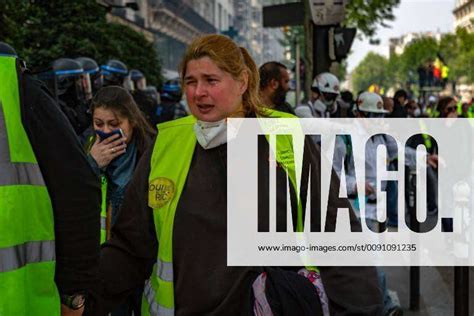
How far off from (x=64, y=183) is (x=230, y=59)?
0.69 m

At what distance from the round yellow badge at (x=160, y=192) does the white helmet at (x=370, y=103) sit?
442cm

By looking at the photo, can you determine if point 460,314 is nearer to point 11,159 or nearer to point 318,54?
point 11,159

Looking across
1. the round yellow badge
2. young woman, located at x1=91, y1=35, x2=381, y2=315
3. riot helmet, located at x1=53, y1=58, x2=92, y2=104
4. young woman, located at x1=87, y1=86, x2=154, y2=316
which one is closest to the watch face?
young woman, located at x1=91, y1=35, x2=381, y2=315

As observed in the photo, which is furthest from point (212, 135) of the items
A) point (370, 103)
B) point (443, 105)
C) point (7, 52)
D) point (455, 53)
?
point (455, 53)

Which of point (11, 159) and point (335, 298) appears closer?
point (11, 159)

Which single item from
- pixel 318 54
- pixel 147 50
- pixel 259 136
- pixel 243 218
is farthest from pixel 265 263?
pixel 147 50

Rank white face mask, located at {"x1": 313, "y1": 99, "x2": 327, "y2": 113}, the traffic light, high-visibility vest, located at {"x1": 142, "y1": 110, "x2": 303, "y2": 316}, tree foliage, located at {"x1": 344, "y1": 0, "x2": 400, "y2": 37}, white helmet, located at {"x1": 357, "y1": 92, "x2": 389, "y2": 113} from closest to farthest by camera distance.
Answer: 1. high-visibility vest, located at {"x1": 142, "y1": 110, "x2": 303, "y2": 316}
2. white helmet, located at {"x1": 357, "y1": 92, "x2": 389, "y2": 113}
3. white face mask, located at {"x1": 313, "y1": 99, "x2": 327, "y2": 113}
4. the traffic light
5. tree foliage, located at {"x1": 344, "y1": 0, "x2": 400, "y2": 37}

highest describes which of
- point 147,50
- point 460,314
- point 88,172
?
point 147,50

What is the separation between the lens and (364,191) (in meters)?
4.65

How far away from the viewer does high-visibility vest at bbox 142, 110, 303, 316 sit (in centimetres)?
242

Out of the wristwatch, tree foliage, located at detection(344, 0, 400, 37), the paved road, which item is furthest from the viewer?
tree foliage, located at detection(344, 0, 400, 37)

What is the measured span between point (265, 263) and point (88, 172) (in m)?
0.63

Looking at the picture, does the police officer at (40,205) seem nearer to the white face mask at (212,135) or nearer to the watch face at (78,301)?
the watch face at (78,301)

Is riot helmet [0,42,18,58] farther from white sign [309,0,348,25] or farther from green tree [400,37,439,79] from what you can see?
green tree [400,37,439,79]
